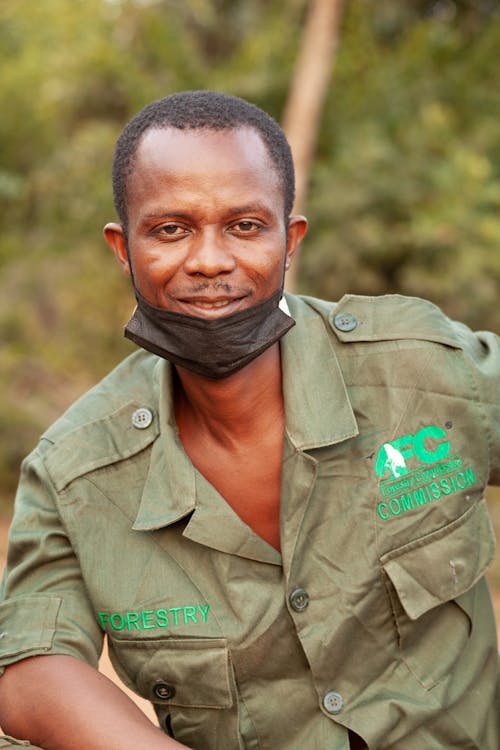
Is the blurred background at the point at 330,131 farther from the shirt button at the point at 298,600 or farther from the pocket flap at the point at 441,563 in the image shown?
the shirt button at the point at 298,600

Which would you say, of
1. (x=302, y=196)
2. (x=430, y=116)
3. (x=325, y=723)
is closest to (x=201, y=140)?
(x=325, y=723)

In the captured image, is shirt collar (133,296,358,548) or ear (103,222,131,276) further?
ear (103,222,131,276)

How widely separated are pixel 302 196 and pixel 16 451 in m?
4.14

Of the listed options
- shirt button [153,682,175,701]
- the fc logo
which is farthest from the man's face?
shirt button [153,682,175,701]

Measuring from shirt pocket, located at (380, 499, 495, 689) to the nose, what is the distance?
78 cm

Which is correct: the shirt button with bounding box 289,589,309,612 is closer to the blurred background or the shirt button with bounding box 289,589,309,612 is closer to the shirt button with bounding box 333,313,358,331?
the shirt button with bounding box 333,313,358,331

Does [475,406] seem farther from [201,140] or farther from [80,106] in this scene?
[80,106]

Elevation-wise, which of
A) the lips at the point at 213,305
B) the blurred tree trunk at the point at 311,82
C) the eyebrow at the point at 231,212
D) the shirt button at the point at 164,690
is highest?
the blurred tree trunk at the point at 311,82

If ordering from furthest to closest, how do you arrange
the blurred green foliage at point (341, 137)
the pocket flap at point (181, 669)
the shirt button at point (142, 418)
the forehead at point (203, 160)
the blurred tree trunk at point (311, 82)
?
the blurred green foliage at point (341, 137), the blurred tree trunk at point (311, 82), the shirt button at point (142, 418), the pocket flap at point (181, 669), the forehead at point (203, 160)

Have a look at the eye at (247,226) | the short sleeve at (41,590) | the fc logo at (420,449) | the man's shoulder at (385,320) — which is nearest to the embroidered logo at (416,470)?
the fc logo at (420,449)

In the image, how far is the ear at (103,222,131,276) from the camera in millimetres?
2661

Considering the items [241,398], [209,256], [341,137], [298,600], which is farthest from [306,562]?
[341,137]

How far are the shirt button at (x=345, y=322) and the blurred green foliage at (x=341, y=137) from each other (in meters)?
7.11

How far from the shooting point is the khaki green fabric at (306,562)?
98.3 inches
